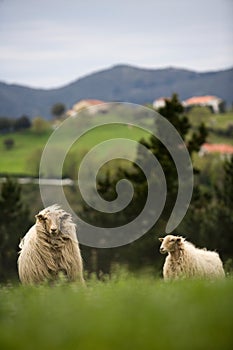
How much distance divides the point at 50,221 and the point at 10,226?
41.1m

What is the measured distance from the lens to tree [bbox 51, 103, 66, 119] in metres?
149

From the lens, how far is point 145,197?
168ft

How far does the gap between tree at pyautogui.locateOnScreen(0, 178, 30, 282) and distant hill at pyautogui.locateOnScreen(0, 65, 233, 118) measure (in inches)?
2235

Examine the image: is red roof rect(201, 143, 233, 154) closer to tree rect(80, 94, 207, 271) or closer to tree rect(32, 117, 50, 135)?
tree rect(32, 117, 50, 135)

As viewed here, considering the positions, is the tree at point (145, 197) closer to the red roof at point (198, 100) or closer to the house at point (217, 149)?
the house at point (217, 149)

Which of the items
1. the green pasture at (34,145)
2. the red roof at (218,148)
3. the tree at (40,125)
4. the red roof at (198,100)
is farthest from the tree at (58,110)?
the red roof at (218,148)

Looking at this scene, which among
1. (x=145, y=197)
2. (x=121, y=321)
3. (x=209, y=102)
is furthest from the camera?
(x=209, y=102)

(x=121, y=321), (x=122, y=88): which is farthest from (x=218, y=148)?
(x=121, y=321)

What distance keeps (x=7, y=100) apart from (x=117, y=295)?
4312 inches

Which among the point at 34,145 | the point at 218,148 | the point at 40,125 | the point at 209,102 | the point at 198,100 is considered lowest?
the point at 218,148

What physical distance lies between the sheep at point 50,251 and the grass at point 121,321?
17.6 feet

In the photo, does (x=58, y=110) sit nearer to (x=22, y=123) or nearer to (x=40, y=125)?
(x=40, y=125)

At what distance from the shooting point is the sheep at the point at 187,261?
12688mm

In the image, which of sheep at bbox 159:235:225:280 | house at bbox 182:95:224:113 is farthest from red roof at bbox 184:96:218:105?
sheep at bbox 159:235:225:280
